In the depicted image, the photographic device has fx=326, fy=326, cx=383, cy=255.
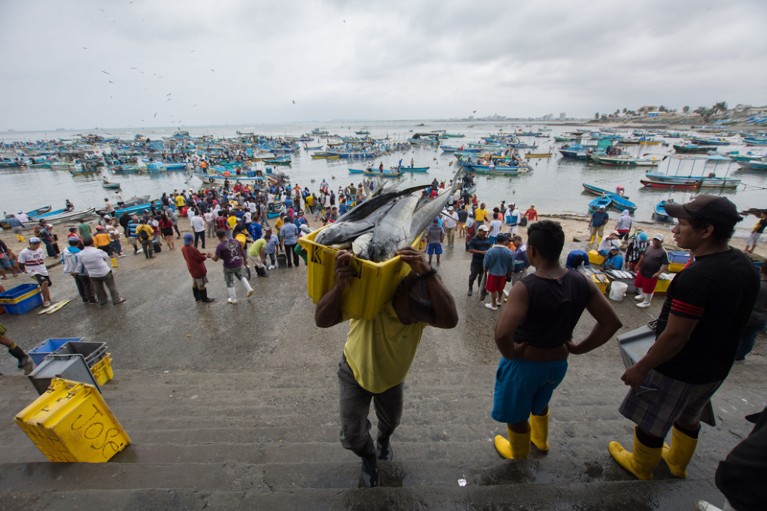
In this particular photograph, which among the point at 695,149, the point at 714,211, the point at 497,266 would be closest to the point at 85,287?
the point at 497,266

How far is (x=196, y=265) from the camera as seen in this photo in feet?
22.7

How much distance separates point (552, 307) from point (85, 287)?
9377mm

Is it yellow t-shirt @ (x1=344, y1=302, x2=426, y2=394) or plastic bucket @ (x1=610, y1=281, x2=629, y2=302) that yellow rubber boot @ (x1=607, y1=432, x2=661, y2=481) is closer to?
yellow t-shirt @ (x1=344, y1=302, x2=426, y2=394)

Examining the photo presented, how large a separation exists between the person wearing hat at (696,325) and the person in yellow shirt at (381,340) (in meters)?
1.34

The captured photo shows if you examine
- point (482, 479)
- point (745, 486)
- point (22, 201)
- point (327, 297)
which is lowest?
point (22, 201)

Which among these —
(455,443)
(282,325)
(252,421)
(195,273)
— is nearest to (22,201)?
(195,273)

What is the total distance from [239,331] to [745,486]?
6.37m

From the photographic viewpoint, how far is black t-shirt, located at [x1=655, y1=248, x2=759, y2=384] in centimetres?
192

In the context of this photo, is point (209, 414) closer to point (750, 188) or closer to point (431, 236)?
point (431, 236)

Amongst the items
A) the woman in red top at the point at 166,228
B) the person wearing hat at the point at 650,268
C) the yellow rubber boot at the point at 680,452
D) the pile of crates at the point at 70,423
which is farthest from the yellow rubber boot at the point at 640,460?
the woman in red top at the point at 166,228

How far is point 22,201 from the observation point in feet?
103

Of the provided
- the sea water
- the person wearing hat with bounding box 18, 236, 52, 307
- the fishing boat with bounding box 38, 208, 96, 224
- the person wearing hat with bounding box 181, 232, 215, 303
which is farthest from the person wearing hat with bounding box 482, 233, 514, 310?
the fishing boat with bounding box 38, 208, 96, 224

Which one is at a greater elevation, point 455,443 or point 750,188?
point 455,443

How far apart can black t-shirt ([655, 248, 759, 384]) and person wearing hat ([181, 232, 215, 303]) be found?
725 cm
